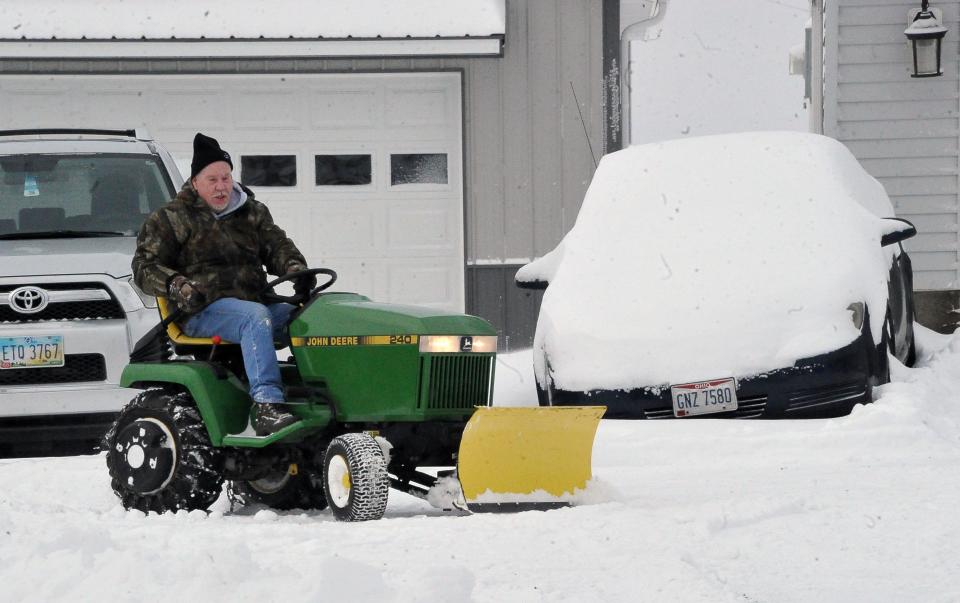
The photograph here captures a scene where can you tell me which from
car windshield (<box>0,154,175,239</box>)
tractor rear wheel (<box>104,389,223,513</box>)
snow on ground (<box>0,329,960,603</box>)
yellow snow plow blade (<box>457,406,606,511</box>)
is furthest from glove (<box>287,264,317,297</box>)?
car windshield (<box>0,154,175,239</box>)

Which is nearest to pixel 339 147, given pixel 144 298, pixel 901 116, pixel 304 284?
pixel 901 116

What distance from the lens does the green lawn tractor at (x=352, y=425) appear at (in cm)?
576

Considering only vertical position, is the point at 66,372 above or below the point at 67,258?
below

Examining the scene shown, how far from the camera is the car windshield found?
27.3ft

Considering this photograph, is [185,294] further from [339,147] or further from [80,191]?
[339,147]

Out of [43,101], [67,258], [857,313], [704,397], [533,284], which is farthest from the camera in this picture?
[43,101]

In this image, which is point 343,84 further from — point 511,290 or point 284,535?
point 284,535

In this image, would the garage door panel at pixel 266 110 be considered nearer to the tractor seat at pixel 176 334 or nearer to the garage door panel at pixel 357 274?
the garage door panel at pixel 357 274

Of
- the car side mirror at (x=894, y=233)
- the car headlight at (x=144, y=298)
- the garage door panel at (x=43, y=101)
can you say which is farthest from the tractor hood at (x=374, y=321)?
the garage door panel at (x=43, y=101)

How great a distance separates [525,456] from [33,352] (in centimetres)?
282

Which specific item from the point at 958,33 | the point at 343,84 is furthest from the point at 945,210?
the point at 343,84

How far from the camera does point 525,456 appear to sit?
574 cm

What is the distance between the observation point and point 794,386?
7680 mm

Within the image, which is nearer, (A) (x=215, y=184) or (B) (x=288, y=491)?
(A) (x=215, y=184)
